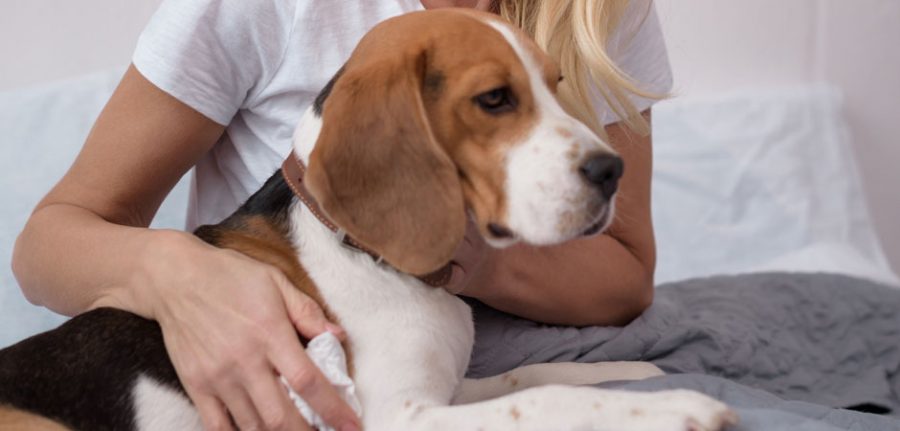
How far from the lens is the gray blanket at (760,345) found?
1.94m

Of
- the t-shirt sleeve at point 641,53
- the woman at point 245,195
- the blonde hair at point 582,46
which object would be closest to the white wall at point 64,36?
the woman at point 245,195

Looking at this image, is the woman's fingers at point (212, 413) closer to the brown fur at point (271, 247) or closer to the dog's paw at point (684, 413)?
the brown fur at point (271, 247)

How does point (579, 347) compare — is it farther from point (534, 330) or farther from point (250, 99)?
point (250, 99)

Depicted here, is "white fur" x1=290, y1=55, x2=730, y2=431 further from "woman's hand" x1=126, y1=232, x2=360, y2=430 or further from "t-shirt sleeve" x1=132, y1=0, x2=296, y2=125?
Result: "t-shirt sleeve" x1=132, y1=0, x2=296, y2=125

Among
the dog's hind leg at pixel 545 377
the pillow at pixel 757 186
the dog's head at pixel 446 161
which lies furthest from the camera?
the pillow at pixel 757 186

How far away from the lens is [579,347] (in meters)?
1.95

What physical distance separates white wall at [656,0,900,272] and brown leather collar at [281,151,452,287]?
2.28 meters

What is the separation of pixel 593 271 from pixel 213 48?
0.84 metres

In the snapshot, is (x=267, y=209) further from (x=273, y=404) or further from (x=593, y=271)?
(x=593, y=271)

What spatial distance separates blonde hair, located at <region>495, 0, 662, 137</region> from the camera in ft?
5.98

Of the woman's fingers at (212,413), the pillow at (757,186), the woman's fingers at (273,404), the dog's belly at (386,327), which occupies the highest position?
the dog's belly at (386,327)

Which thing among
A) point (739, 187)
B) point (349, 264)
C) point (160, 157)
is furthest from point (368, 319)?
point (739, 187)

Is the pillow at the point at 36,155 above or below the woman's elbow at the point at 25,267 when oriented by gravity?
below

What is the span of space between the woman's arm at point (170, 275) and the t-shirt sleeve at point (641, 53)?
81 cm
